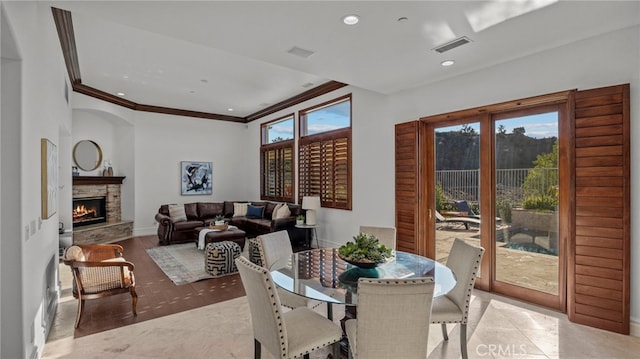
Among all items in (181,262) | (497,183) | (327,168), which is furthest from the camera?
(327,168)

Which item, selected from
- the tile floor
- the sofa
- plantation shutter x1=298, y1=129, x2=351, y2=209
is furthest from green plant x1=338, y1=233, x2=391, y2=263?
the sofa

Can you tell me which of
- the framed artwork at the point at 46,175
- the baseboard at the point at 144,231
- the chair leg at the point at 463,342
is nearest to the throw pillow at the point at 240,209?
the baseboard at the point at 144,231

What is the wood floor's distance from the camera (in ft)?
10.6

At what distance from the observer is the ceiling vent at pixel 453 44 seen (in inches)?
124

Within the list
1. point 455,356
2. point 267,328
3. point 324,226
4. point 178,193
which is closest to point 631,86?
point 455,356

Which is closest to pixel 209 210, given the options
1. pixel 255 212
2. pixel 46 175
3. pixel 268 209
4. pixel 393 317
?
pixel 255 212

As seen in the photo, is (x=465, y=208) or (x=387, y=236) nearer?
(x=387, y=236)

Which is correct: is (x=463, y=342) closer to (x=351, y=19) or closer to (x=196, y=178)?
(x=351, y=19)

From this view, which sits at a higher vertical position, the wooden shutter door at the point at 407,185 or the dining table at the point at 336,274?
the wooden shutter door at the point at 407,185

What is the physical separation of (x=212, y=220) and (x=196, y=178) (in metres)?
2.17

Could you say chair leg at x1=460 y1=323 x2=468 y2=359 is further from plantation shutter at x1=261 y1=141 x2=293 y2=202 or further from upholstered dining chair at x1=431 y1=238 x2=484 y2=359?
plantation shutter at x1=261 y1=141 x2=293 y2=202

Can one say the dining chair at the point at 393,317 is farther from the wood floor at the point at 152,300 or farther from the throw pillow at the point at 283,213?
the throw pillow at the point at 283,213

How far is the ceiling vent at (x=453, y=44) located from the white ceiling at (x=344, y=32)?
0.06 m

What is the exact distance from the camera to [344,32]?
302 cm
